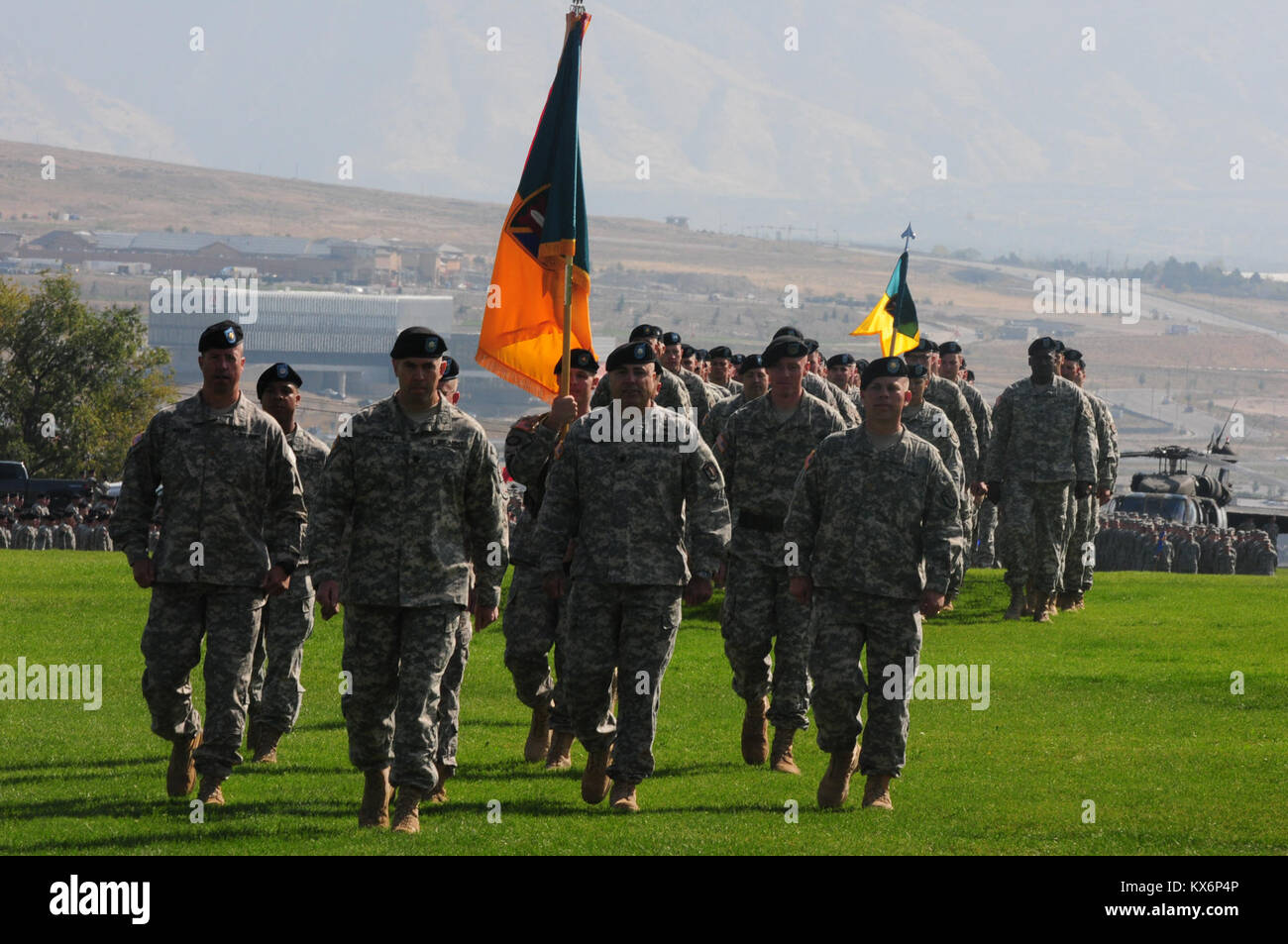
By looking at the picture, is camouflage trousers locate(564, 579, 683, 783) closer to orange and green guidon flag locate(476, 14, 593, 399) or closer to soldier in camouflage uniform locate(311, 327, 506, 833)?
soldier in camouflage uniform locate(311, 327, 506, 833)

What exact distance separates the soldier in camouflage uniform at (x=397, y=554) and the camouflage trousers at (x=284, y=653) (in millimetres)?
1885

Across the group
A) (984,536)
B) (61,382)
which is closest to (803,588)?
(984,536)

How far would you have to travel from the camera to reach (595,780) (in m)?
10.3

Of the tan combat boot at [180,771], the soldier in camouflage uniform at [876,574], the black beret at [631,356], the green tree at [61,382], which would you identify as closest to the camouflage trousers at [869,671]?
the soldier in camouflage uniform at [876,574]

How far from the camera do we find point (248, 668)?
10156mm

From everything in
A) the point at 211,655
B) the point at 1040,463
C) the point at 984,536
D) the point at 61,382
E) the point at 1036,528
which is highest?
the point at 1040,463

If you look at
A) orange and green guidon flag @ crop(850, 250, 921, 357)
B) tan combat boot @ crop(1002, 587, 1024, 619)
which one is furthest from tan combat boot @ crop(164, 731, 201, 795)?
orange and green guidon flag @ crop(850, 250, 921, 357)

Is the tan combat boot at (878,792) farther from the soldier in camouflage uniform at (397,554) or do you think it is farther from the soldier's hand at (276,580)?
the soldier's hand at (276,580)

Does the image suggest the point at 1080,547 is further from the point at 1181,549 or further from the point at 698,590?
the point at 1181,549

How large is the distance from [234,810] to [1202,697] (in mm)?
7948

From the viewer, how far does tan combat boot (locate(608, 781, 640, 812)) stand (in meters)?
10.1

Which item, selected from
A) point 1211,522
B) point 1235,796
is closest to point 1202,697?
point 1235,796

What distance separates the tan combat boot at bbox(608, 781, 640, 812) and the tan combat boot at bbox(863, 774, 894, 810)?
1264 millimetres

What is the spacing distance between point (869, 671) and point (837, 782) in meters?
0.64
